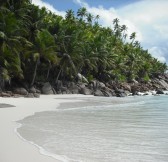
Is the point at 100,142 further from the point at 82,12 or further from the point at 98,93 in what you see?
the point at 82,12

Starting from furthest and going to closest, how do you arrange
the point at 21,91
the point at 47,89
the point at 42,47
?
the point at 47,89 → the point at 42,47 → the point at 21,91

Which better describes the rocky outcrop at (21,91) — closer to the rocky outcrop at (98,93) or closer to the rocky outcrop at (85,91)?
the rocky outcrop at (85,91)

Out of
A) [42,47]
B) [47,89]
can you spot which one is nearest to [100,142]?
[42,47]

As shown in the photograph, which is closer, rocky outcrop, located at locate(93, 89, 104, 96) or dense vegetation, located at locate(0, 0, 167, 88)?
dense vegetation, located at locate(0, 0, 167, 88)

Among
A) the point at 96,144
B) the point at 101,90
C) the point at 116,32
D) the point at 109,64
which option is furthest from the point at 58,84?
the point at 116,32

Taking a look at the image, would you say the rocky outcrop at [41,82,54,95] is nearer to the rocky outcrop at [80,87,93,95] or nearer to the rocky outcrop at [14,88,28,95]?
the rocky outcrop at [14,88,28,95]

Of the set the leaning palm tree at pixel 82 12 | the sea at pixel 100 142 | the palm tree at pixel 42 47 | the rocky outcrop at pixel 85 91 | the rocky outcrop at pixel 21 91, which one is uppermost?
the leaning palm tree at pixel 82 12

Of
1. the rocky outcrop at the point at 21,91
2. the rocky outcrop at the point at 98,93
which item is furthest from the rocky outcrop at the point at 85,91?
the rocky outcrop at the point at 21,91

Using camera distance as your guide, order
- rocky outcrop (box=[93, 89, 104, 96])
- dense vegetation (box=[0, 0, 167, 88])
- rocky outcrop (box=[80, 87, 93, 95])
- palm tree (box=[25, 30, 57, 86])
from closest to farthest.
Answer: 1. dense vegetation (box=[0, 0, 167, 88])
2. palm tree (box=[25, 30, 57, 86])
3. rocky outcrop (box=[80, 87, 93, 95])
4. rocky outcrop (box=[93, 89, 104, 96])

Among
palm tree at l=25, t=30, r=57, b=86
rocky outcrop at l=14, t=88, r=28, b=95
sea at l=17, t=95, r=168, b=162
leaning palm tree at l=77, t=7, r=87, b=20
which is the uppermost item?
leaning palm tree at l=77, t=7, r=87, b=20

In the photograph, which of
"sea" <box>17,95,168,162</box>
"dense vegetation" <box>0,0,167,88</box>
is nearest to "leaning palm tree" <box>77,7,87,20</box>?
"dense vegetation" <box>0,0,167,88</box>

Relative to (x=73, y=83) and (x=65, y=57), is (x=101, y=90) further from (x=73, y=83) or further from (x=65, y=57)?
(x=65, y=57)

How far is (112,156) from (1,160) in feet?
8.78

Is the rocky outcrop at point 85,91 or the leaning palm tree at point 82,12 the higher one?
the leaning palm tree at point 82,12
